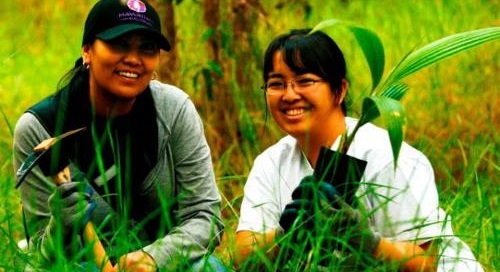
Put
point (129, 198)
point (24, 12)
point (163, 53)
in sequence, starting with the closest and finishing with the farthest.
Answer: point (129, 198) → point (163, 53) → point (24, 12)

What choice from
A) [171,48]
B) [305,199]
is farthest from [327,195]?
[171,48]

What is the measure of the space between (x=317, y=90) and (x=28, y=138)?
720 mm

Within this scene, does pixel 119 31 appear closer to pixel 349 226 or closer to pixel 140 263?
pixel 140 263

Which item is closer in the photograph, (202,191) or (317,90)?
(317,90)

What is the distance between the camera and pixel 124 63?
104 inches

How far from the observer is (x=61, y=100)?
2740 millimetres

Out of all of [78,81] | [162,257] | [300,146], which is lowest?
[162,257]

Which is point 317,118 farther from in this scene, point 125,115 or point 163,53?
point 163,53

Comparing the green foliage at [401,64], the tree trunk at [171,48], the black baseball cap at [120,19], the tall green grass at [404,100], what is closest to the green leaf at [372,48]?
the green foliage at [401,64]

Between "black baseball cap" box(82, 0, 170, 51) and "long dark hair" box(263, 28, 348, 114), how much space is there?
0.28 m

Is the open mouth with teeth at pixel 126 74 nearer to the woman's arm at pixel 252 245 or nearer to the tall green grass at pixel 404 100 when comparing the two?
the woman's arm at pixel 252 245

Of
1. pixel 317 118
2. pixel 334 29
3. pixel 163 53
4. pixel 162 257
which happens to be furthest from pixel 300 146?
pixel 334 29

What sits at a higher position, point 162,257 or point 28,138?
point 28,138

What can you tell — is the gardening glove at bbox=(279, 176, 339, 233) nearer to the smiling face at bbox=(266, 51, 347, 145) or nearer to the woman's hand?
the smiling face at bbox=(266, 51, 347, 145)
